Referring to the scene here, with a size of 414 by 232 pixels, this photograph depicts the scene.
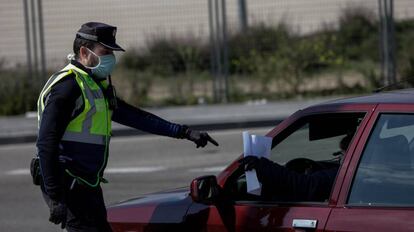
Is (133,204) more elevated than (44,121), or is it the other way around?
(44,121)

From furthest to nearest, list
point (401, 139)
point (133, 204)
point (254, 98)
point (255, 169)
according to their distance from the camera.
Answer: point (254, 98) → point (133, 204) → point (255, 169) → point (401, 139)

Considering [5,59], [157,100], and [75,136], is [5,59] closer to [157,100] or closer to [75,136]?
[157,100]

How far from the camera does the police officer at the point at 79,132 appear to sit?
4965 mm

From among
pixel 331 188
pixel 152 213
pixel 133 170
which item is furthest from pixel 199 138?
pixel 133 170

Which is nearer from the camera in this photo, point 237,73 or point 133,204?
point 133,204

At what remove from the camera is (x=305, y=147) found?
17.0 feet

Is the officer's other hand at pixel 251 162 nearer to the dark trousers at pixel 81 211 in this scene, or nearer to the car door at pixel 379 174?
the car door at pixel 379 174

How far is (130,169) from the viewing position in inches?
495

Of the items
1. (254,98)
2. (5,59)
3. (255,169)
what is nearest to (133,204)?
(255,169)

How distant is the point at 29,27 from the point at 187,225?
15.3 meters

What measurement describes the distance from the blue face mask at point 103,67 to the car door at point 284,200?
2.77 ft

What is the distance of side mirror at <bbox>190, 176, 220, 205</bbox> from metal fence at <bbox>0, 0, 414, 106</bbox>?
1415cm

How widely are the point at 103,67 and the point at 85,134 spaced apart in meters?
0.39

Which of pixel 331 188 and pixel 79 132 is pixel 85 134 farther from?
pixel 331 188
